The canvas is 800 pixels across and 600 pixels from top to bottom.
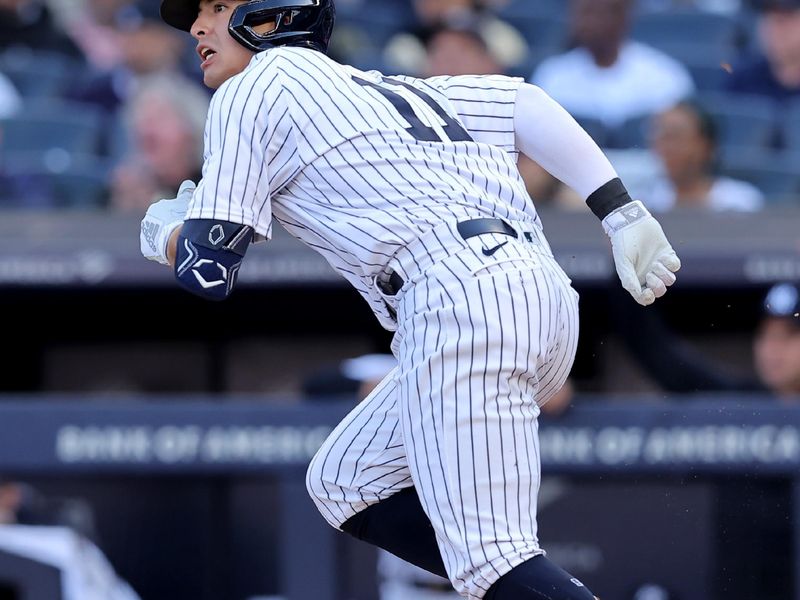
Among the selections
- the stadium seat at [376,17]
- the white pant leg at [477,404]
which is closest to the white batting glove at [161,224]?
the white pant leg at [477,404]

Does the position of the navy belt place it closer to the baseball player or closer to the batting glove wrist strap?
the baseball player

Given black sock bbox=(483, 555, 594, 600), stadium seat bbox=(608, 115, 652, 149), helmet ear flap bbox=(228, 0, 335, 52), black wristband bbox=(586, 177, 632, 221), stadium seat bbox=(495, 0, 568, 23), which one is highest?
stadium seat bbox=(495, 0, 568, 23)

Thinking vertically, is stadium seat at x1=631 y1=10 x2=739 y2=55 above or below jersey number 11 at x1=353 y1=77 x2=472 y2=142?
above

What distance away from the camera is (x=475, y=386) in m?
2.14

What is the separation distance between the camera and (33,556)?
384 centimetres

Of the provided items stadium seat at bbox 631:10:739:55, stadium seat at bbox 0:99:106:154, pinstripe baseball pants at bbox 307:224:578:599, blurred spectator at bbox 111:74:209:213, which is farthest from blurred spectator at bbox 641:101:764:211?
pinstripe baseball pants at bbox 307:224:578:599

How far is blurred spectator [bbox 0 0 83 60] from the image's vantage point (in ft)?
20.6

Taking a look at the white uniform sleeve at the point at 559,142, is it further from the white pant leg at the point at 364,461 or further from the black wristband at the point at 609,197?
the white pant leg at the point at 364,461

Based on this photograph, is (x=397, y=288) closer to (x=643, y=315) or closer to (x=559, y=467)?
(x=559, y=467)

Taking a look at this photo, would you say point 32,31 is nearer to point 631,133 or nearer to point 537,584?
point 631,133

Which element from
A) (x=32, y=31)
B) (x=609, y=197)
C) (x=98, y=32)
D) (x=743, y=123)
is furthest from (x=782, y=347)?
(x=32, y=31)

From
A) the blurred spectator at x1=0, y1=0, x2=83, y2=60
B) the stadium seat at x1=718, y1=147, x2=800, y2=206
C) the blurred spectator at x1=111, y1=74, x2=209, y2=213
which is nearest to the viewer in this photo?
the blurred spectator at x1=111, y1=74, x2=209, y2=213

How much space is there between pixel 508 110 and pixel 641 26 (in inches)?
144

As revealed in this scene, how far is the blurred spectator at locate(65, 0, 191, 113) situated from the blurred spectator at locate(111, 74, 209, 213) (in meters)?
0.43
